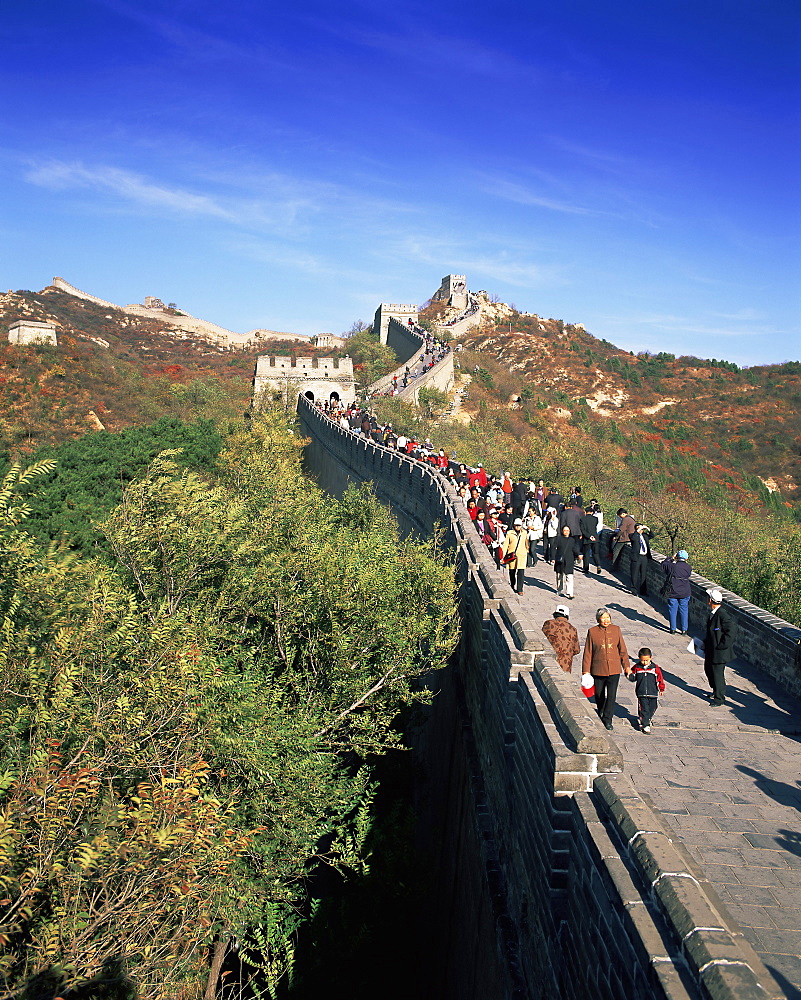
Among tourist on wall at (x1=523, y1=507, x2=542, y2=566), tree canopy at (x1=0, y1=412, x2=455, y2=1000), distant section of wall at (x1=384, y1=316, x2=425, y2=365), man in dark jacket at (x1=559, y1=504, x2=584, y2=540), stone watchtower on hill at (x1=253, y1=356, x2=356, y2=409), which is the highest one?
distant section of wall at (x1=384, y1=316, x2=425, y2=365)

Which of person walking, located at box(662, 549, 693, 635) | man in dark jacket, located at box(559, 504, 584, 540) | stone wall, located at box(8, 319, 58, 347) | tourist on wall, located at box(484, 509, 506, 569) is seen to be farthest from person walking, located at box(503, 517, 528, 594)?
stone wall, located at box(8, 319, 58, 347)

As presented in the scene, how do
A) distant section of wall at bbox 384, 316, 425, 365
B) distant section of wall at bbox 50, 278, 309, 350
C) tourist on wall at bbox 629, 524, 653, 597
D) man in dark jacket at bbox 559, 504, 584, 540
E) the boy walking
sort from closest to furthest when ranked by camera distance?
the boy walking → tourist on wall at bbox 629, 524, 653, 597 → man in dark jacket at bbox 559, 504, 584, 540 → distant section of wall at bbox 384, 316, 425, 365 → distant section of wall at bbox 50, 278, 309, 350

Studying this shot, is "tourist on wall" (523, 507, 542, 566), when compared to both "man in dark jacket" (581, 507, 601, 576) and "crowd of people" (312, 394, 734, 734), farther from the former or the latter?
"man in dark jacket" (581, 507, 601, 576)

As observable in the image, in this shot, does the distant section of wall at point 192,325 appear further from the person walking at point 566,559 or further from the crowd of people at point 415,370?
the person walking at point 566,559

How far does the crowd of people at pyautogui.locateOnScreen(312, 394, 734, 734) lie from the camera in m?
6.49

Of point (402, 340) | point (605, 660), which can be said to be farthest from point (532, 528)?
point (402, 340)

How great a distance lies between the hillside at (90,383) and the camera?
35438 mm

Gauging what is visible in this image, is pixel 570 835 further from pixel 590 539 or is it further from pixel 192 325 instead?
pixel 192 325

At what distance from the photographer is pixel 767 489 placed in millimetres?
39062

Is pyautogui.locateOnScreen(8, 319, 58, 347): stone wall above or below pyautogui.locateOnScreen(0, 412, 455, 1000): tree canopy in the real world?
above

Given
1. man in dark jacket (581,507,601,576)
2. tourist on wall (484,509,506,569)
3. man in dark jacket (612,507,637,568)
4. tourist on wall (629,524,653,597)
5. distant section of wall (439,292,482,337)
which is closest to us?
tourist on wall (629,524,653,597)

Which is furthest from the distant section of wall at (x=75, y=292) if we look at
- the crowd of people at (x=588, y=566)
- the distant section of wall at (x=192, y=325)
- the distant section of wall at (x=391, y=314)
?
the crowd of people at (x=588, y=566)

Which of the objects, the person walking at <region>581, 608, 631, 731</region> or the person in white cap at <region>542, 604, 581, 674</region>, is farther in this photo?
the person in white cap at <region>542, 604, 581, 674</region>

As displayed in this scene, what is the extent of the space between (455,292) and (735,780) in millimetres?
70239
